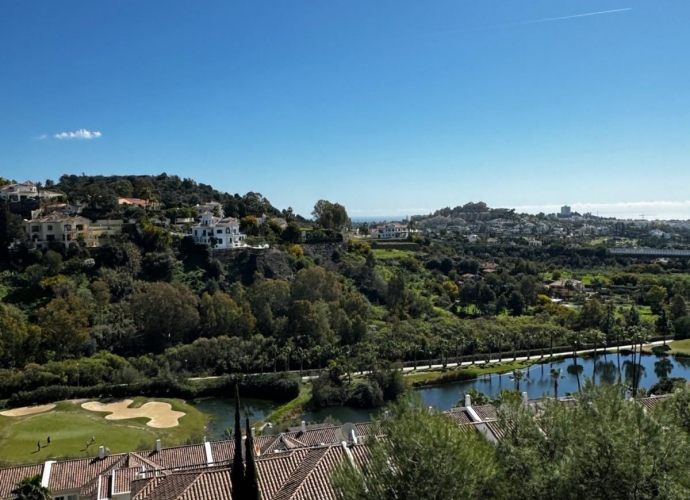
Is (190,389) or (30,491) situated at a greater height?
(30,491)

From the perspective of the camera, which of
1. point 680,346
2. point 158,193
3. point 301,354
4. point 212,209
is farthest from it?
point 158,193

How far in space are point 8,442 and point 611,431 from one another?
1266 inches

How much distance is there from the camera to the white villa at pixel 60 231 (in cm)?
6044

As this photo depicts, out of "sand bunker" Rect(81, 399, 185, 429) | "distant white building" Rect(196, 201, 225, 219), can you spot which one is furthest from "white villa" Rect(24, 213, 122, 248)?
"sand bunker" Rect(81, 399, 185, 429)

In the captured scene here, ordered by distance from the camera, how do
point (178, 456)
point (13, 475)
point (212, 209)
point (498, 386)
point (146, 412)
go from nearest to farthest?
point (13, 475), point (178, 456), point (146, 412), point (498, 386), point (212, 209)

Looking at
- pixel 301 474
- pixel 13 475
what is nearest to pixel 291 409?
pixel 13 475

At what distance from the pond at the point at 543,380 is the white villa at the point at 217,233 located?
105 ft

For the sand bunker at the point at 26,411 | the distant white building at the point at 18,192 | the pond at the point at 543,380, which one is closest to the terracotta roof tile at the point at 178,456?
the pond at the point at 543,380

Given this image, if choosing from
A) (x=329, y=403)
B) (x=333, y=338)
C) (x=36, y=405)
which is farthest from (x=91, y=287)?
(x=329, y=403)

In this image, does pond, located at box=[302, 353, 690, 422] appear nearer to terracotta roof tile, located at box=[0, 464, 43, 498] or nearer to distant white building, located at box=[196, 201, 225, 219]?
terracotta roof tile, located at box=[0, 464, 43, 498]

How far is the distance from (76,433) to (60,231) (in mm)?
34349

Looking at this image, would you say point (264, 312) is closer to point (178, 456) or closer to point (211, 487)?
point (178, 456)

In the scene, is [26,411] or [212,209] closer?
[26,411]

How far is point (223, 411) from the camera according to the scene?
39.2m
